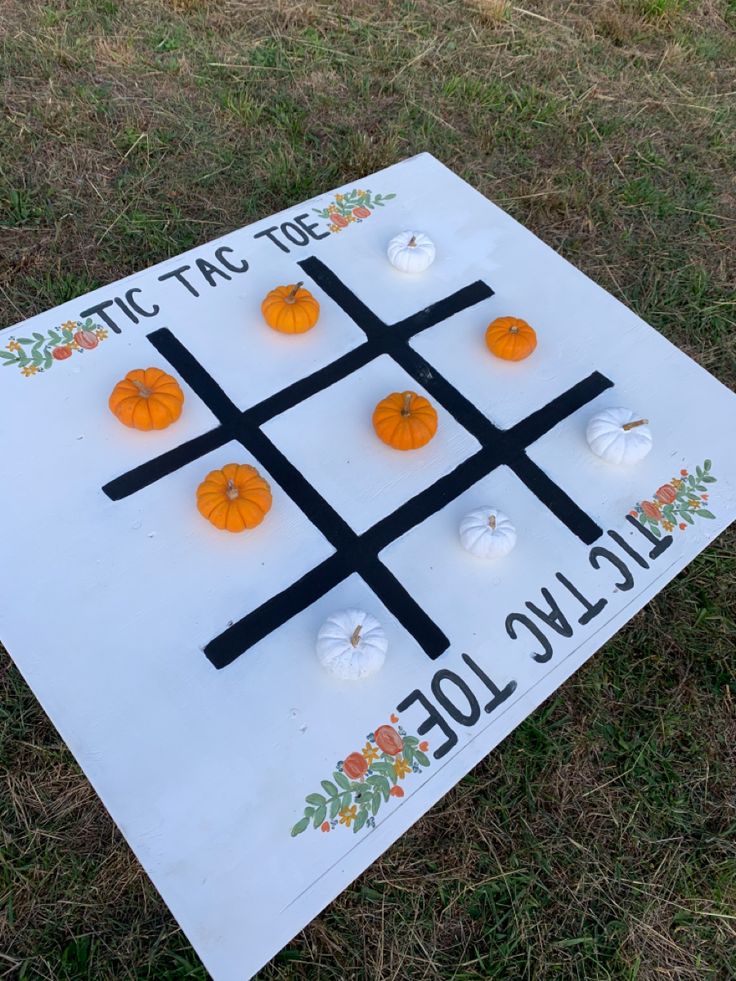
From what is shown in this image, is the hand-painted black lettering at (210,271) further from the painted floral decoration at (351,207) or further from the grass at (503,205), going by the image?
the grass at (503,205)

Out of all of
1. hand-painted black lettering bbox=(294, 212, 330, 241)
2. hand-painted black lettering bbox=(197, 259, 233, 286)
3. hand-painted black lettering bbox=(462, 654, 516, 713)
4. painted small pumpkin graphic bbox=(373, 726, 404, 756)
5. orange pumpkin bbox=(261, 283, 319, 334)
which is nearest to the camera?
painted small pumpkin graphic bbox=(373, 726, 404, 756)

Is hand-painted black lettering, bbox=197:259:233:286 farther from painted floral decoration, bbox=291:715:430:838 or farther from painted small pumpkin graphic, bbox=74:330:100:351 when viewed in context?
painted floral decoration, bbox=291:715:430:838

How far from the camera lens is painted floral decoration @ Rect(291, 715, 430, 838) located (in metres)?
1.79

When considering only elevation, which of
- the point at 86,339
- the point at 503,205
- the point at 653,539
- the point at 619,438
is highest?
the point at 503,205

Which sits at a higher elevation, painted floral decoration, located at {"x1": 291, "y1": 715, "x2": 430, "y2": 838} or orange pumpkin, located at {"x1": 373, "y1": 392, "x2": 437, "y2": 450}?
orange pumpkin, located at {"x1": 373, "y1": 392, "x2": 437, "y2": 450}

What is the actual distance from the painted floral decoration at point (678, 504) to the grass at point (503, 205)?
1.99 ft

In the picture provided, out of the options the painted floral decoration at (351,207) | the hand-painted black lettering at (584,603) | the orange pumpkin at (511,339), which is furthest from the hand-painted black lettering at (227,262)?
the hand-painted black lettering at (584,603)

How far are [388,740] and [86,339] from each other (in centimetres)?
168

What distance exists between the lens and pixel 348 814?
5.92 feet

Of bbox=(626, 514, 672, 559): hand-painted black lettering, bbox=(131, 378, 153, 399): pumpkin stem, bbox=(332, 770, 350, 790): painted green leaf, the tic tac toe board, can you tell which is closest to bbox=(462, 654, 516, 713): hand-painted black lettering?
the tic tac toe board

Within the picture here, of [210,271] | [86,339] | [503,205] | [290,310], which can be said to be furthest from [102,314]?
[503,205]

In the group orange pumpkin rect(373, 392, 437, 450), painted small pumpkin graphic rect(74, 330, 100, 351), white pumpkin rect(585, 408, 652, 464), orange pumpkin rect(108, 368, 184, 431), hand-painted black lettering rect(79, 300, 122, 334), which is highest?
hand-painted black lettering rect(79, 300, 122, 334)

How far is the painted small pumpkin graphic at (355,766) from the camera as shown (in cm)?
184

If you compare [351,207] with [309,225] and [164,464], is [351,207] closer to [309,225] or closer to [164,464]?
[309,225]
